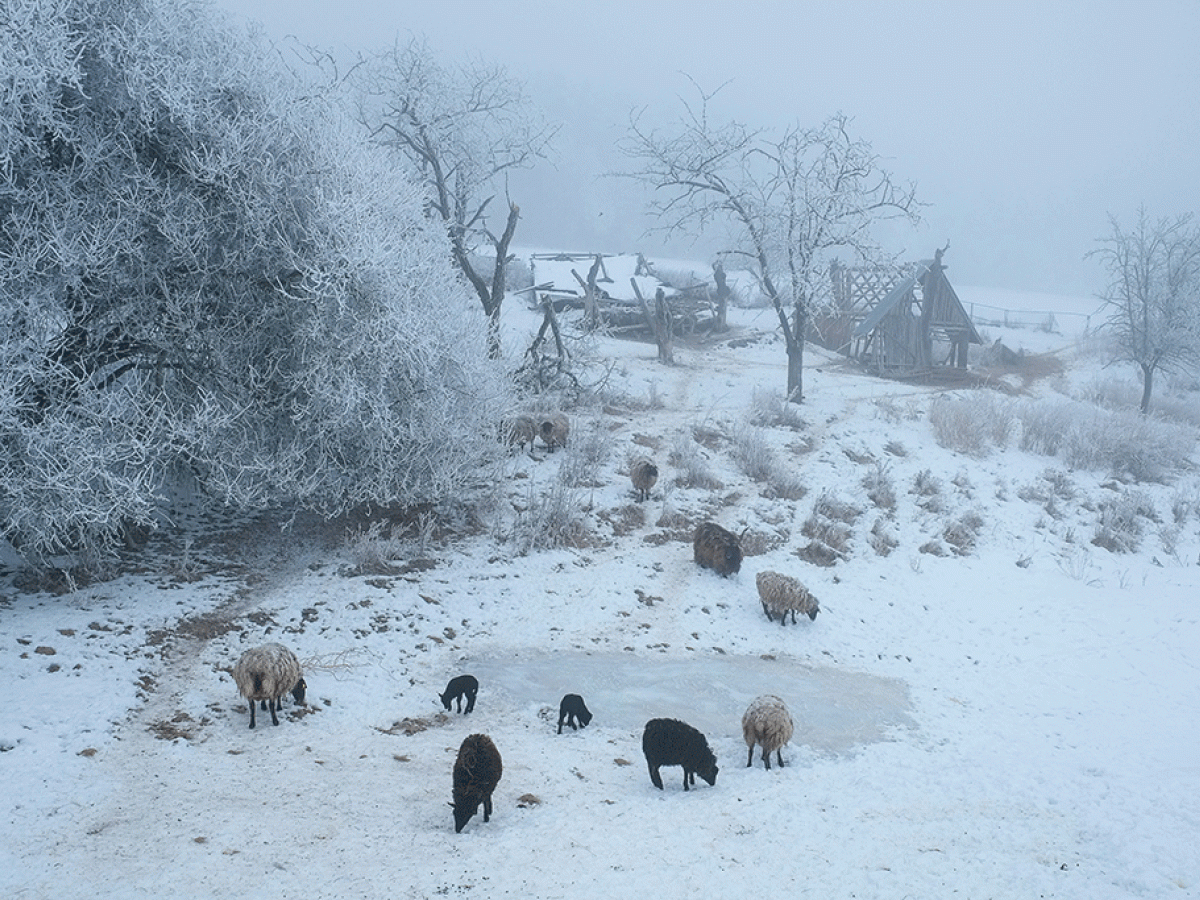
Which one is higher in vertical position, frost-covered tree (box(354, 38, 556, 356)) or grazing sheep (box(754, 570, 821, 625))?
frost-covered tree (box(354, 38, 556, 356))

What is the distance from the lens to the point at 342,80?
1224 centimetres

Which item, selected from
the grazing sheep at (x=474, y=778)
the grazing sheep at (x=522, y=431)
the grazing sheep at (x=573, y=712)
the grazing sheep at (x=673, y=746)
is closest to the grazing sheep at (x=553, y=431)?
the grazing sheep at (x=522, y=431)

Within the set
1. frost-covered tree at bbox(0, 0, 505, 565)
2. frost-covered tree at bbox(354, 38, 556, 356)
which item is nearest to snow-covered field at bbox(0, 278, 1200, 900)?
frost-covered tree at bbox(0, 0, 505, 565)

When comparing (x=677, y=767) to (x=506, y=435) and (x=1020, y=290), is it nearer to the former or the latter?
(x=506, y=435)

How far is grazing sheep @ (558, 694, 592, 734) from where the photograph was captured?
818cm

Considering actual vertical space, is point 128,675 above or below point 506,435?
below

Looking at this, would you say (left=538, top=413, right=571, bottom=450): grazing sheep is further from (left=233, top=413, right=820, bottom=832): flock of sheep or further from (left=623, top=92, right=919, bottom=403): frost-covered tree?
(left=233, top=413, right=820, bottom=832): flock of sheep

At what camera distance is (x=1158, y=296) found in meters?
29.1

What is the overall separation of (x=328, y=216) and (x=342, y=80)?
304cm

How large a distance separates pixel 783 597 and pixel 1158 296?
26097 millimetres

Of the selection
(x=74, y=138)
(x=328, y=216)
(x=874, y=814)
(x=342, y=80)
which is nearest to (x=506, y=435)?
(x=328, y=216)

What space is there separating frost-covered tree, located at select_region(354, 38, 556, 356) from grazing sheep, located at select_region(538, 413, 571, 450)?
6.04 metres

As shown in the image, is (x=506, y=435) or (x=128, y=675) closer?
(x=128, y=675)

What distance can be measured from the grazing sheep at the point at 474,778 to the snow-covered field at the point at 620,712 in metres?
0.18
